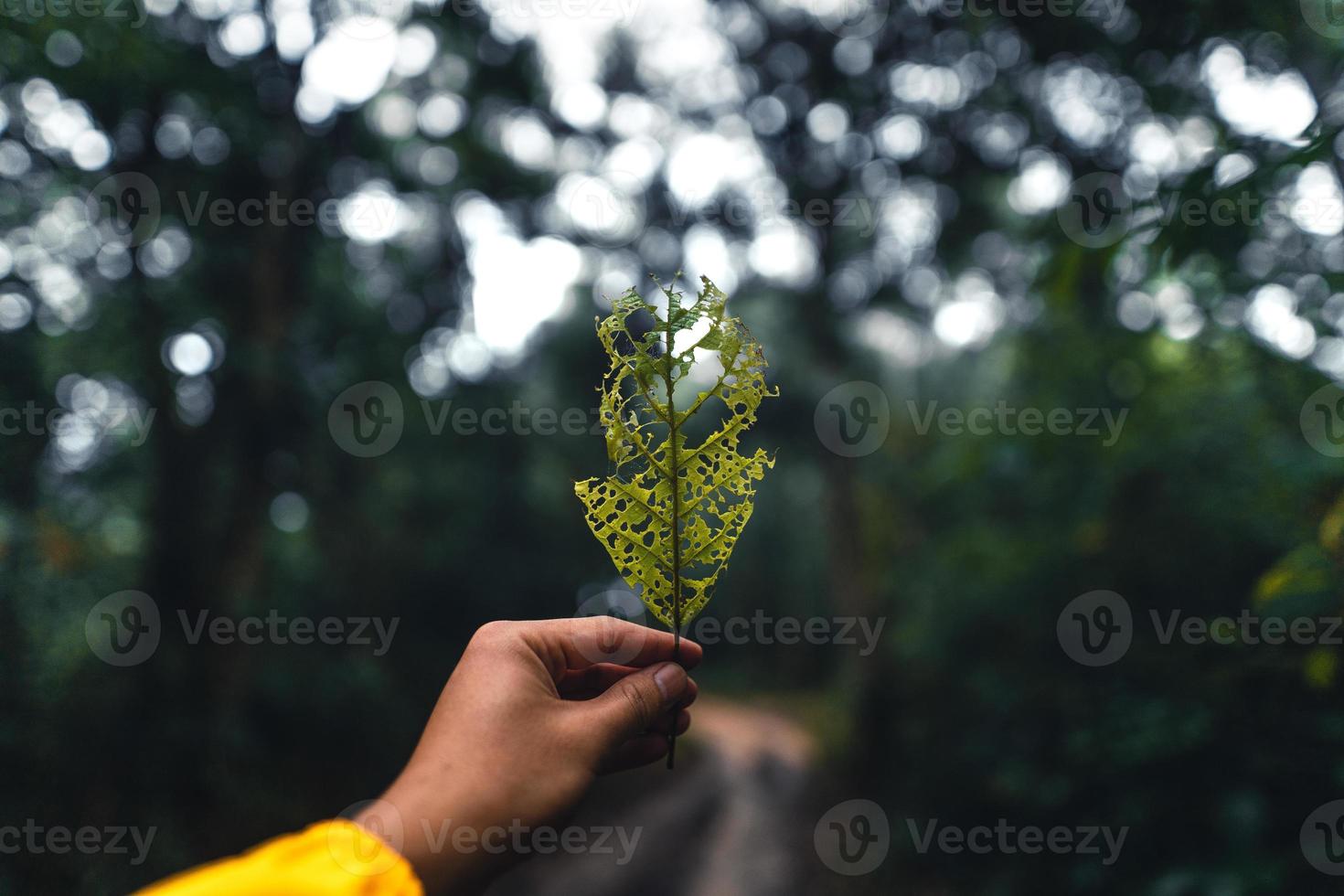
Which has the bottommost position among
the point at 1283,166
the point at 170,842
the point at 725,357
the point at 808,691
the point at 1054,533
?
the point at 808,691

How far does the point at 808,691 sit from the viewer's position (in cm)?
2056

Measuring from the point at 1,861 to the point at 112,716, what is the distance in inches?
51.9

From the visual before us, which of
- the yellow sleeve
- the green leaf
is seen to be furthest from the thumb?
the yellow sleeve

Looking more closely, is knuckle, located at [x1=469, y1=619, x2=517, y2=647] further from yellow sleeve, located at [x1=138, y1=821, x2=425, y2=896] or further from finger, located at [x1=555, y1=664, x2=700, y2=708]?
yellow sleeve, located at [x1=138, y1=821, x2=425, y2=896]

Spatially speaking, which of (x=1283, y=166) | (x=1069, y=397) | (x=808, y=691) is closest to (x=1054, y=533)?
(x=1069, y=397)

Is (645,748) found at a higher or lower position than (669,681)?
lower

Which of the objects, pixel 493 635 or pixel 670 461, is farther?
pixel 670 461

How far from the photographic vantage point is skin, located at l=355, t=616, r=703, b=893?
4.12ft

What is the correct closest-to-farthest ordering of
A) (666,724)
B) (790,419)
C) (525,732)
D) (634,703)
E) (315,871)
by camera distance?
(315,871)
(525,732)
(634,703)
(666,724)
(790,419)

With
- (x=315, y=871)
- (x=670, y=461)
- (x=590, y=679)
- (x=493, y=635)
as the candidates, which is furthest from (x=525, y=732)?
(x=670, y=461)

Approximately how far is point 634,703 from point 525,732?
242 millimetres

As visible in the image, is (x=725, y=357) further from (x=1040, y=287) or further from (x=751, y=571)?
(x=751, y=571)

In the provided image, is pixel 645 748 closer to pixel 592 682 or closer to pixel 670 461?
pixel 592 682

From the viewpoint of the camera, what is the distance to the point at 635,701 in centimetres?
158
